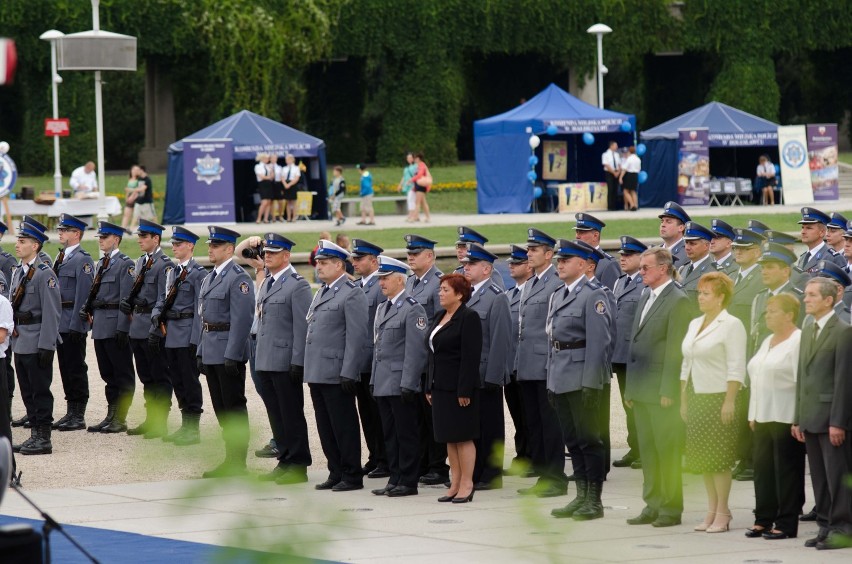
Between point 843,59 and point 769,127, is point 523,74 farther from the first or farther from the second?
point 769,127

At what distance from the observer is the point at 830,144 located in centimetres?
3816

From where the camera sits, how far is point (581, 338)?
959 centimetres

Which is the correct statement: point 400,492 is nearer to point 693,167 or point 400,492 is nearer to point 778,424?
point 778,424

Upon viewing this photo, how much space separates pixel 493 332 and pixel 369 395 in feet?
4.32

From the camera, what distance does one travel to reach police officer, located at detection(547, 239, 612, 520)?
935cm

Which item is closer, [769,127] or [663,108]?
[769,127]

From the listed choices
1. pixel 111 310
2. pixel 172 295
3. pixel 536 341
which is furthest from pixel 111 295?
pixel 536 341

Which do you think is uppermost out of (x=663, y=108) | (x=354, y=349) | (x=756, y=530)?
(x=663, y=108)

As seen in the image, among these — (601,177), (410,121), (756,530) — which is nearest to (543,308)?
(756,530)

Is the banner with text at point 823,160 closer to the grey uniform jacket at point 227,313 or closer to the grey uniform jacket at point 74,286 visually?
the grey uniform jacket at point 74,286

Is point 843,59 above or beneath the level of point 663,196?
above

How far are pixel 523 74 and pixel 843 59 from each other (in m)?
11.3

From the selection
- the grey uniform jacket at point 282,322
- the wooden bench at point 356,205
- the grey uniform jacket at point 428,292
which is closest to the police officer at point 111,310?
the grey uniform jacket at point 282,322

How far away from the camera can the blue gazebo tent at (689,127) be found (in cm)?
3716
